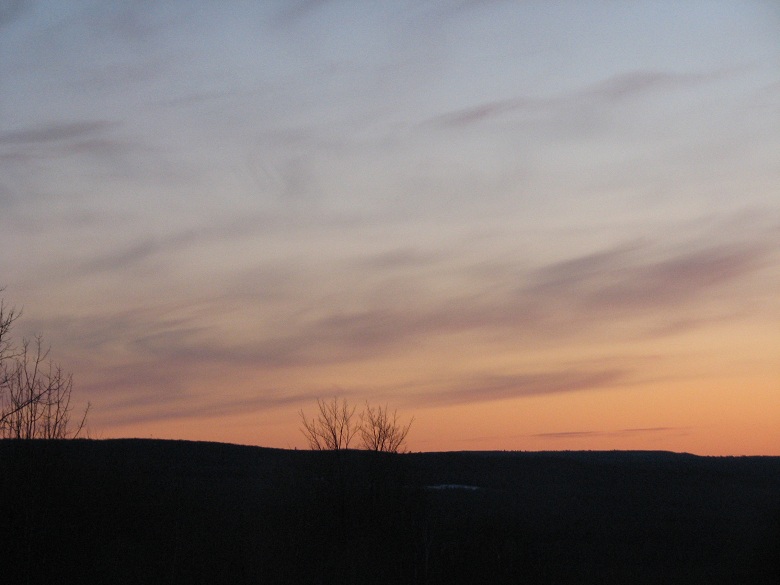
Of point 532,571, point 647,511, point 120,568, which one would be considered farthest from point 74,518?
point 647,511

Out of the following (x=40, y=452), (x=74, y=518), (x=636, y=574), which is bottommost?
(x=636, y=574)

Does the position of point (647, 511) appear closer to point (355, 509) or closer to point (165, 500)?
point (355, 509)

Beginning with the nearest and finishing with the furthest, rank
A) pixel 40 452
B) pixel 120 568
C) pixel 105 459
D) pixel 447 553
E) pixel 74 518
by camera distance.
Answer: pixel 40 452 → pixel 120 568 → pixel 74 518 → pixel 447 553 → pixel 105 459

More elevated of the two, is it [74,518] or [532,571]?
[74,518]

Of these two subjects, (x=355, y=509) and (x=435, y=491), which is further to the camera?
(x=435, y=491)

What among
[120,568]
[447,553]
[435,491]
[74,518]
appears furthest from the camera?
[435,491]

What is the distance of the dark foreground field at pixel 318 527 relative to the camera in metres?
31.8

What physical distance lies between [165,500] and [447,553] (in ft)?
56.0

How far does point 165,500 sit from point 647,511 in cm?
4420

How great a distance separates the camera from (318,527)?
45.0 metres

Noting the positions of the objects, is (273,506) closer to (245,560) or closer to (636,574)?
(245,560)

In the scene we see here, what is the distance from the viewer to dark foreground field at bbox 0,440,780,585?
31750 millimetres

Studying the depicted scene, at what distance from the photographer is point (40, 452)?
1032 inches

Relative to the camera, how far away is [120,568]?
114ft
